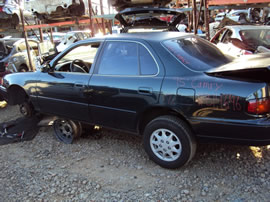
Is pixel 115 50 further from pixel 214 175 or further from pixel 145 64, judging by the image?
pixel 214 175

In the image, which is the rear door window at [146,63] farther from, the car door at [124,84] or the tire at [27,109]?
the tire at [27,109]

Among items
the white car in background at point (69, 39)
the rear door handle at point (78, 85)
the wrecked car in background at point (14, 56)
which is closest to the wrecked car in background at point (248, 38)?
the rear door handle at point (78, 85)

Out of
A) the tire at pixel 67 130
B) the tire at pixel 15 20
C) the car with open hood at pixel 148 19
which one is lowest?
the tire at pixel 67 130

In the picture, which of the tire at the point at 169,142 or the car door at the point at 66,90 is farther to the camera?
the car door at the point at 66,90

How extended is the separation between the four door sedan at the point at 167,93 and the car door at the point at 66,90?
14 millimetres

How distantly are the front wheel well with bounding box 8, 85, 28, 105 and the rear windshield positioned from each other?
10.2 feet

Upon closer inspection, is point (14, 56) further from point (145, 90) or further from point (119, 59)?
point (145, 90)

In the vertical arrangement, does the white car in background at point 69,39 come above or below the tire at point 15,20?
below

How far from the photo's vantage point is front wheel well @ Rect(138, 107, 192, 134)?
2.91 metres

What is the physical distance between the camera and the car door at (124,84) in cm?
295

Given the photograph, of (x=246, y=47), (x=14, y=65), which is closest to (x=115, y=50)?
(x=246, y=47)

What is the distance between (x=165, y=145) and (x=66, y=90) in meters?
1.69

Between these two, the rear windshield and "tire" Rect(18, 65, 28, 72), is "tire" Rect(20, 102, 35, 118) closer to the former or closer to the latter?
the rear windshield

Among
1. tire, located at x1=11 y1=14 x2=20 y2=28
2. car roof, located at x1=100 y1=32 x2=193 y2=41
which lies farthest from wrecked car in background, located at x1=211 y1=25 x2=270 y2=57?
tire, located at x1=11 y1=14 x2=20 y2=28
